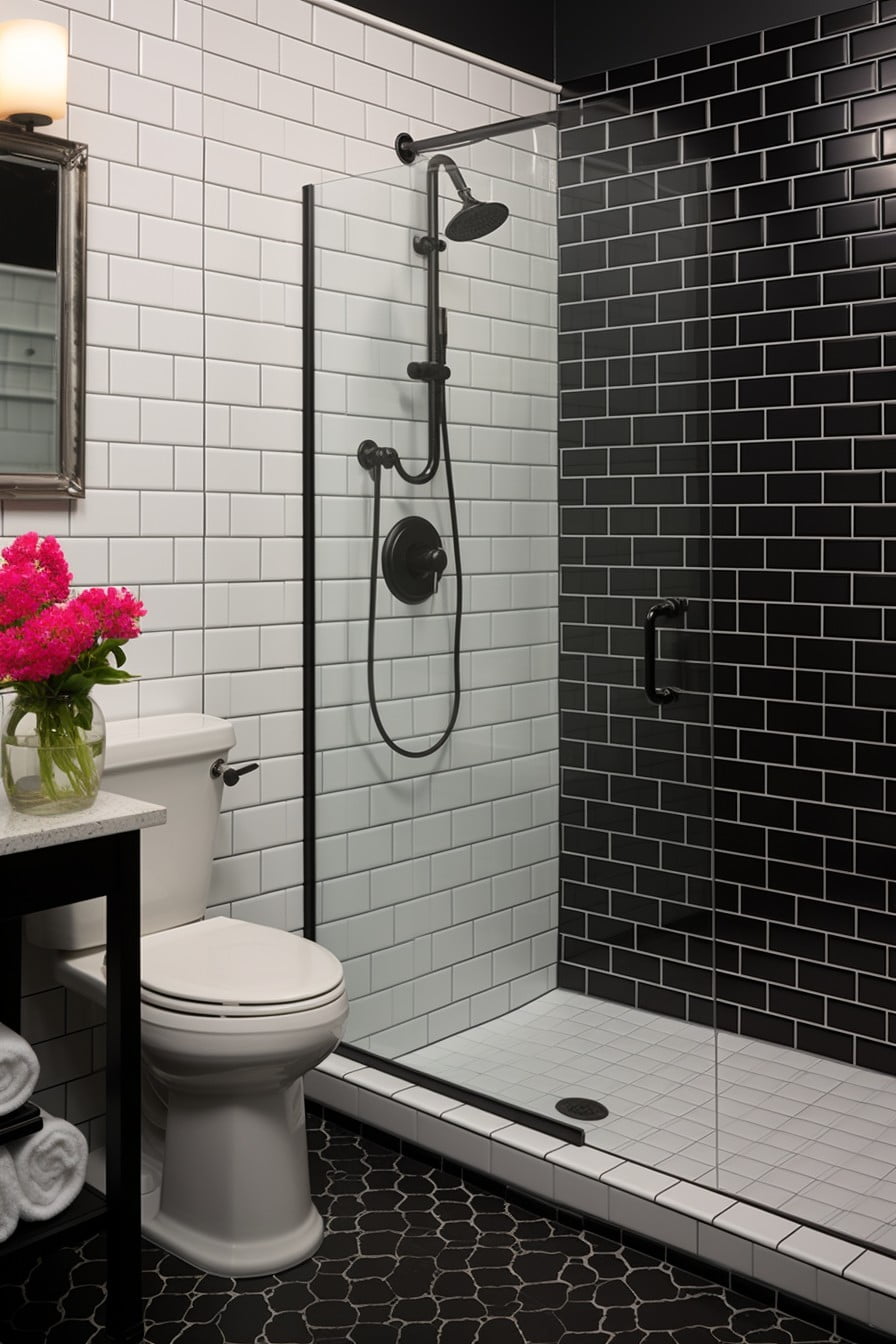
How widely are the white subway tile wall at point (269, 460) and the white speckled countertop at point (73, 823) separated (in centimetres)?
59

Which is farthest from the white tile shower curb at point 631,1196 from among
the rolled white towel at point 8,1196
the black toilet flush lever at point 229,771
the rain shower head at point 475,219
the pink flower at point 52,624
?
the rain shower head at point 475,219

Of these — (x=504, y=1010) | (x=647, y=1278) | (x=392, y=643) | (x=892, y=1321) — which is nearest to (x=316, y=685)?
(x=392, y=643)

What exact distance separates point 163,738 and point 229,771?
25 centimetres

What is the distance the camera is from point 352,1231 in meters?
2.49

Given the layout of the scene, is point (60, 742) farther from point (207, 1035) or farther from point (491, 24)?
point (491, 24)

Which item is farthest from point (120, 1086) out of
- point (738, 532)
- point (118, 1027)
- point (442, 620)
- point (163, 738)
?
point (738, 532)

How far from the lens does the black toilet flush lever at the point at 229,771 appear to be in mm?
2717

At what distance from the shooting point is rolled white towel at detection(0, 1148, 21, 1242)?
202 centimetres

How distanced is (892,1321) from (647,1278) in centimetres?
43

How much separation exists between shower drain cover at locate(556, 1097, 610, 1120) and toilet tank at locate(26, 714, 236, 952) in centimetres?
85

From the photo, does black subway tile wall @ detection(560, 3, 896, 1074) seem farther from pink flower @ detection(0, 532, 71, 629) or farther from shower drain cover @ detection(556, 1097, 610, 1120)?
pink flower @ detection(0, 532, 71, 629)

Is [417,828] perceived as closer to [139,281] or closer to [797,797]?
[797,797]

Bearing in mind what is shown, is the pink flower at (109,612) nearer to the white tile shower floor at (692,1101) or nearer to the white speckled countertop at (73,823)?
the white speckled countertop at (73,823)

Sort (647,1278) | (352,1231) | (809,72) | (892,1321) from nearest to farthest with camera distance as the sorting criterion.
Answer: (892,1321) < (647,1278) < (352,1231) < (809,72)
